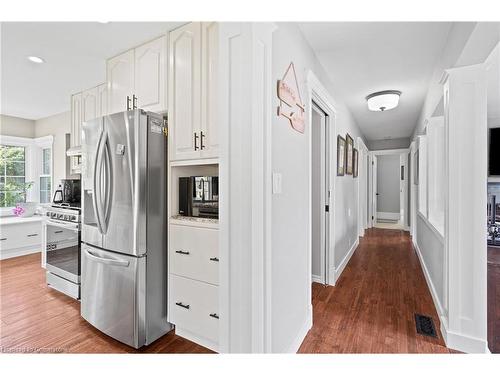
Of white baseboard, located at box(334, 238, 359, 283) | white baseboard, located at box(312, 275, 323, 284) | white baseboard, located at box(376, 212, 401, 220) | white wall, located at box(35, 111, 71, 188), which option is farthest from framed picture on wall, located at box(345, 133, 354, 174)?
white baseboard, located at box(376, 212, 401, 220)

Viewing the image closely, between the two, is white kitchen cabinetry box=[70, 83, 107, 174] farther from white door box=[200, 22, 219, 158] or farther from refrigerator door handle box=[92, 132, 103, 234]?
white door box=[200, 22, 219, 158]

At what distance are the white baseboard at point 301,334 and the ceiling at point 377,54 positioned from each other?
2.16m

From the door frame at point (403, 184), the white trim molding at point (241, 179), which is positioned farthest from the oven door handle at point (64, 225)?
the door frame at point (403, 184)

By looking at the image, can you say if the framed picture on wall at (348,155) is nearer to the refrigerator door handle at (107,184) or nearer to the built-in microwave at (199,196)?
the built-in microwave at (199,196)

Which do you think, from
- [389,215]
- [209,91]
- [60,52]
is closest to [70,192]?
[60,52]

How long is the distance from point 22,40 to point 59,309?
240cm

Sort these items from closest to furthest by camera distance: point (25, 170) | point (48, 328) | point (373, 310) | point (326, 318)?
point (48, 328), point (326, 318), point (373, 310), point (25, 170)

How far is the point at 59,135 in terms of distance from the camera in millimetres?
4289

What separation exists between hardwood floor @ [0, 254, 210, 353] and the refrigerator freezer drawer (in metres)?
0.09

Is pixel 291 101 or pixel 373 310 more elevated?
pixel 291 101

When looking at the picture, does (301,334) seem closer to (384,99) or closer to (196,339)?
(196,339)

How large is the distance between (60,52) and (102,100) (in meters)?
0.61

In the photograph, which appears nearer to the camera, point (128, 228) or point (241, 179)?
point (241, 179)
